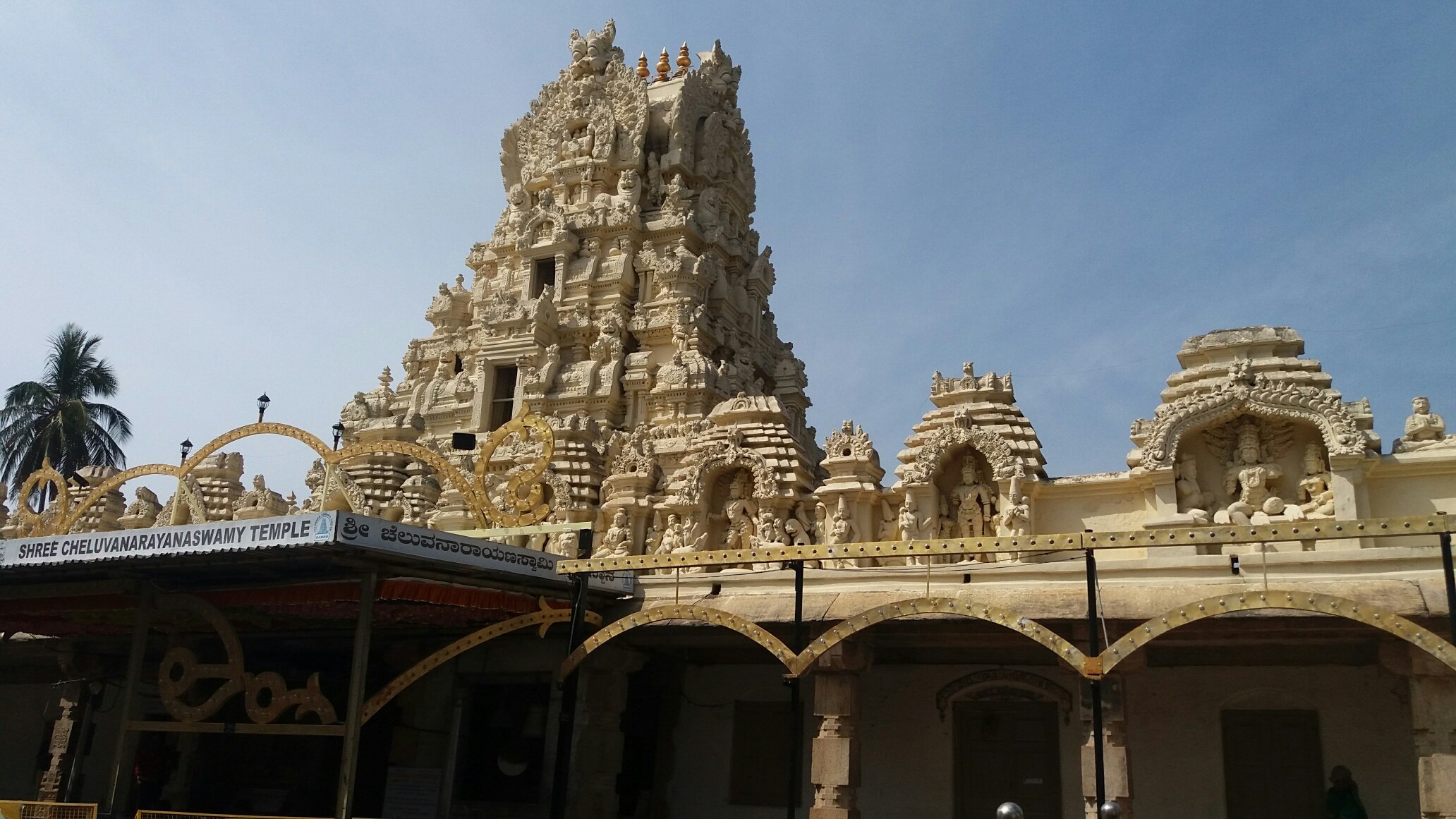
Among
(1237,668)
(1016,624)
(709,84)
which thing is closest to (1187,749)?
(1237,668)

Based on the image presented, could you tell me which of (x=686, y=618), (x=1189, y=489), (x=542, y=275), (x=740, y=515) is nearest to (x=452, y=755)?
(x=740, y=515)

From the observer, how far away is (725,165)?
31172mm

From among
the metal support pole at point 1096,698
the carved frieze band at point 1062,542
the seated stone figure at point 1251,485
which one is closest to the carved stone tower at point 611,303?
the carved frieze band at point 1062,542

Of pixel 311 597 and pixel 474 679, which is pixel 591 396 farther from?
pixel 311 597

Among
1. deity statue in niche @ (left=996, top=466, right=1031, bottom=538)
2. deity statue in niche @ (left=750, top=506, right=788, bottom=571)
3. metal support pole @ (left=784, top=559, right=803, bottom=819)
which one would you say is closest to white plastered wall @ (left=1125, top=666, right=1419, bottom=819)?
deity statue in niche @ (left=996, top=466, right=1031, bottom=538)

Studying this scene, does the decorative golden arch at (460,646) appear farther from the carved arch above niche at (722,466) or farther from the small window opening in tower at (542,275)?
the small window opening in tower at (542,275)

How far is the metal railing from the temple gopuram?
285mm

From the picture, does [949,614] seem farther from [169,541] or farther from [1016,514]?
[169,541]

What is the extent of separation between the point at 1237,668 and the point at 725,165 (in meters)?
20.4

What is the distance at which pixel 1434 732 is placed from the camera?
1073cm

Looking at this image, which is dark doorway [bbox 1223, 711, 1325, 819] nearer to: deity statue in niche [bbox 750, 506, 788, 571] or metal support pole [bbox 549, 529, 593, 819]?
deity statue in niche [bbox 750, 506, 788, 571]

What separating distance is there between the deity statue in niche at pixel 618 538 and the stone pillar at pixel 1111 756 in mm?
10606

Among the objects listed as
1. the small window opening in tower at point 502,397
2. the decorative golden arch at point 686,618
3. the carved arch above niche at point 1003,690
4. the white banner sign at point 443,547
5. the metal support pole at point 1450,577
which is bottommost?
the carved arch above niche at point 1003,690

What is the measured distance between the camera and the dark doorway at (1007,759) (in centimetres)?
1496
